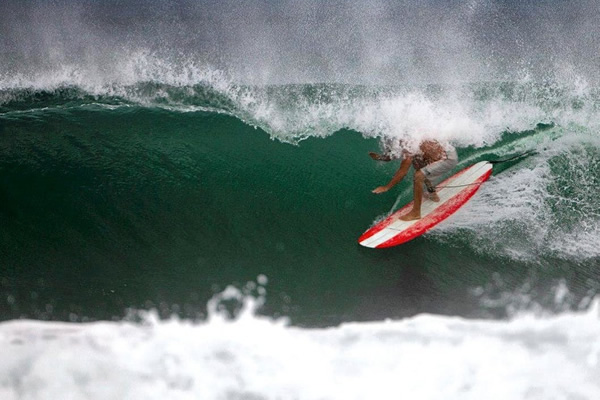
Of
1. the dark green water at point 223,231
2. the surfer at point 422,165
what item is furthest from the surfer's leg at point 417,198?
the dark green water at point 223,231

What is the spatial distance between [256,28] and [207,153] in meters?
3.43

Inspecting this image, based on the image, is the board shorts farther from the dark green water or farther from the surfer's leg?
the dark green water

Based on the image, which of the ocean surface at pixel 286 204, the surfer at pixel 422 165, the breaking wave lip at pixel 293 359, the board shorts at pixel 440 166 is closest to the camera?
the breaking wave lip at pixel 293 359

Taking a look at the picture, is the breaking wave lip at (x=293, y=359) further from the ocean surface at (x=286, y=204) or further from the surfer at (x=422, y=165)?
the surfer at (x=422, y=165)

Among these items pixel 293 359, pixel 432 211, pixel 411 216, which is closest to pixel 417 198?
pixel 411 216

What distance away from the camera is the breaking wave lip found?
15.6 ft

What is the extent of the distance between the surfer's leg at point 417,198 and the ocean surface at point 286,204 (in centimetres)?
31

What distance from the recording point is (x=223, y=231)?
20.8 ft

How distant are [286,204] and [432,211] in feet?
5.16

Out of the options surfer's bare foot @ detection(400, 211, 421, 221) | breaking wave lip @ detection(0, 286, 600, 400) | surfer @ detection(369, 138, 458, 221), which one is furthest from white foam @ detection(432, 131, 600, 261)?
breaking wave lip @ detection(0, 286, 600, 400)

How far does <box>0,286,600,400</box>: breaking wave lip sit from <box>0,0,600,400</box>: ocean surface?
16 mm

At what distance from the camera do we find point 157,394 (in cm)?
471

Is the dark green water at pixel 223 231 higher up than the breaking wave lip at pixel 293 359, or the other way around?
the dark green water at pixel 223 231

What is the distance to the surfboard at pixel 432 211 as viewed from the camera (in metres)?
6.17
